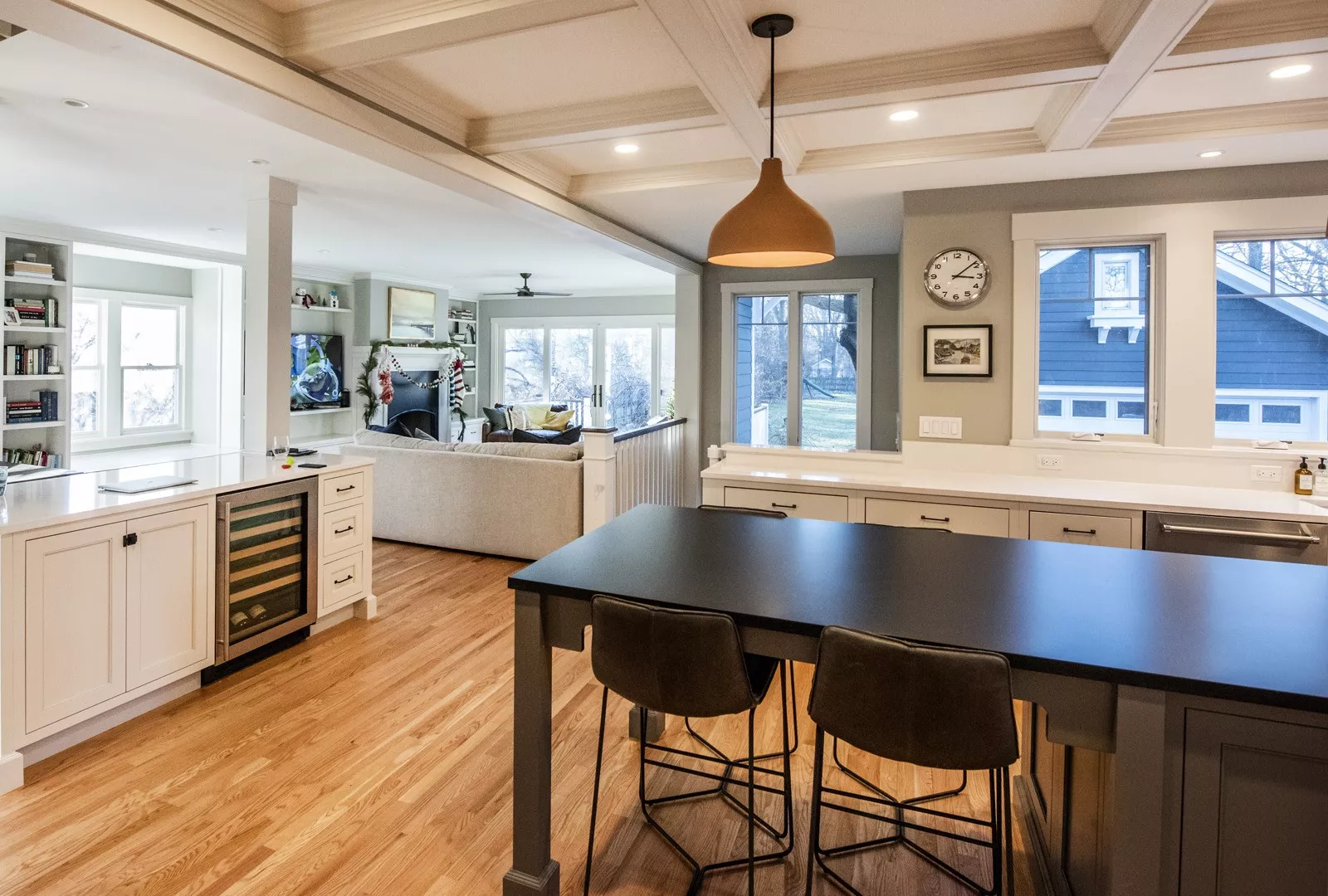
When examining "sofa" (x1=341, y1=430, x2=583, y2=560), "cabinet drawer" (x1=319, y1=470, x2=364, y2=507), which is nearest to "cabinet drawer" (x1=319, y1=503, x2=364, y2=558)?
"cabinet drawer" (x1=319, y1=470, x2=364, y2=507)

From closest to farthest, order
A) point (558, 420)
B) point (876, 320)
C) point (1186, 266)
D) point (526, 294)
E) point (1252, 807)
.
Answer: point (1252, 807), point (1186, 266), point (876, 320), point (526, 294), point (558, 420)

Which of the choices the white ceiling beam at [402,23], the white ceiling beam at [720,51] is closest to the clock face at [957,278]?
the white ceiling beam at [720,51]

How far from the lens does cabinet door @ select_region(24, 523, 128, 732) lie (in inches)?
92.4

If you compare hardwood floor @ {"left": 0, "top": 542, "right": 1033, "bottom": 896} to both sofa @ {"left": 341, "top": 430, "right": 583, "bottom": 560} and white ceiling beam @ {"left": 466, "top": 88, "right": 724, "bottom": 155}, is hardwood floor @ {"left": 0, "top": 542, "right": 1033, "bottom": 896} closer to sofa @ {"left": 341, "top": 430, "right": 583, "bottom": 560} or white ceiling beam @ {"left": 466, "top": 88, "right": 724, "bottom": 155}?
sofa @ {"left": 341, "top": 430, "right": 583, "bottom": 560}

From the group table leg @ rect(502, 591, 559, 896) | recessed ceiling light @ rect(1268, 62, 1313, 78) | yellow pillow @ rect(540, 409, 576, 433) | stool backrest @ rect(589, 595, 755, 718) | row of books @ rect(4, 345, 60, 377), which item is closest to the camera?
stool backrest @ rect(589, 595, 755, 718)

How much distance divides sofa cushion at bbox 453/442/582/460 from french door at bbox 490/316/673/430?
4.47 metres

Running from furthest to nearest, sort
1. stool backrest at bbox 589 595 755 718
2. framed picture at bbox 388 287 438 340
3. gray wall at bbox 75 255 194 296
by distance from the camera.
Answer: framed picture at bbox 388 287 438 340, gray wall at bbox 75 255 194 296, stool backrest at bbox 589 595 755 718

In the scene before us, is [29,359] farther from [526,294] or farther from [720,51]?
[720,51]

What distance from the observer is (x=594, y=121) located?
9.98 feet

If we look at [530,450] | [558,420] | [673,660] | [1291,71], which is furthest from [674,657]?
[558,420]

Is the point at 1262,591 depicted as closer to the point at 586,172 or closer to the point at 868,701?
the point at 868,701

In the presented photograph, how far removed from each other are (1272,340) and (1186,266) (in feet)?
1.84

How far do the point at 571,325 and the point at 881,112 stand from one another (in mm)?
7600

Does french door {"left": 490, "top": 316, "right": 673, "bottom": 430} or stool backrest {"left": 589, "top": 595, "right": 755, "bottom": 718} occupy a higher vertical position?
french door {"left": 490, "top": 316, "right": 673, "bottom": 430}
